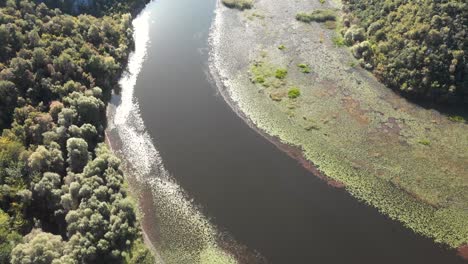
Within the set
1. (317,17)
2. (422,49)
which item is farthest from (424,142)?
(317,17)

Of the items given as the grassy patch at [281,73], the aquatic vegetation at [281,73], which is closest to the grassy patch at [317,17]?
the aquatic vegetation at [281,73]

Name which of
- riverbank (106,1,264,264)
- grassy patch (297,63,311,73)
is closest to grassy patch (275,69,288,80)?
grassy patch (297,63,311,73)

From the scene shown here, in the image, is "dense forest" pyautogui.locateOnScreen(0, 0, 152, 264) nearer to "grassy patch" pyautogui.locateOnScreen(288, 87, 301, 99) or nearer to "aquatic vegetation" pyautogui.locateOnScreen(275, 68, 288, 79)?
"aquatic vegetation" pyautogui.locateOnScreen(275, 68, 288, 79)

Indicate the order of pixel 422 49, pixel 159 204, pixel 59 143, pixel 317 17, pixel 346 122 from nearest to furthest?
pixel 159 204 → pixel 59 143 → pixel 346 122 → pixel 422 49 → pixel 317 17

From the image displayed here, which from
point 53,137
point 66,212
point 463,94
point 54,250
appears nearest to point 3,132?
point 53,137

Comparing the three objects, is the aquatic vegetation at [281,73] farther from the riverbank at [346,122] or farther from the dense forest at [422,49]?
the dense forest at [422,49]

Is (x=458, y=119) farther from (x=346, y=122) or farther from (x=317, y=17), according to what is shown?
(x=317, y=17)
